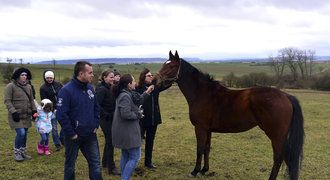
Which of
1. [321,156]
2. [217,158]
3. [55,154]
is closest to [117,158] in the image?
[55,154]

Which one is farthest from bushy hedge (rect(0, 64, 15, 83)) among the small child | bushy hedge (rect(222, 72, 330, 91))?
the small child

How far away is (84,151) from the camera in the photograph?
16.8 ft

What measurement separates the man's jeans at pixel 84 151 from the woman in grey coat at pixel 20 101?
110 inches

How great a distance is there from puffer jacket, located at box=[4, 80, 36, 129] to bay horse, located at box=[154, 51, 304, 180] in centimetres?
281

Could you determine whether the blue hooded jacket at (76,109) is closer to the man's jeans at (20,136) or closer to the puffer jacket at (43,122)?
the man's jeans at (20,136)

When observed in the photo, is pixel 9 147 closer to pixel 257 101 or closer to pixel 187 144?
pixel 187 144

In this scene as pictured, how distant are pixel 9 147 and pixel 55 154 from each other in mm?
1603

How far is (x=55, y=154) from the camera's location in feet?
27.3

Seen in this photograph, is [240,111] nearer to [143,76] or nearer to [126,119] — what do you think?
[143,76]

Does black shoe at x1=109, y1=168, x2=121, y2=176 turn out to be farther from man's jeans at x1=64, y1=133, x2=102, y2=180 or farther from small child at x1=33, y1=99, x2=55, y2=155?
small child at x1=33, y1=99, x2=55, y2=155

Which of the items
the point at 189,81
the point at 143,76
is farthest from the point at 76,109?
the point at 189,81

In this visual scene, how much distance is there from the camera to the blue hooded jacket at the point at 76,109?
15.3ft

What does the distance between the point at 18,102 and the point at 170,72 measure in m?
3.16

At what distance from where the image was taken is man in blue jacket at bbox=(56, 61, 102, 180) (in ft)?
15.3
